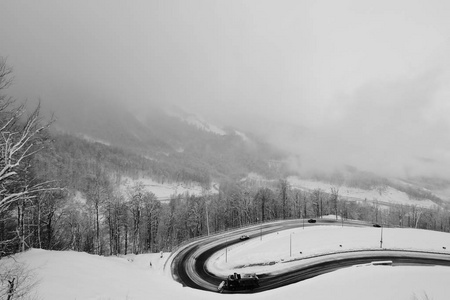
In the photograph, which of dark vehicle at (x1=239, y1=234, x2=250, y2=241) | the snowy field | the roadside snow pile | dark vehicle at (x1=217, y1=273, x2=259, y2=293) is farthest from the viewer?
dark vehicle at (x1=239, y1=234, x2=250, y2=241)

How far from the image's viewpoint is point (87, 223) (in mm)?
70875

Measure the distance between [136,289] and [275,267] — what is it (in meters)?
31.7

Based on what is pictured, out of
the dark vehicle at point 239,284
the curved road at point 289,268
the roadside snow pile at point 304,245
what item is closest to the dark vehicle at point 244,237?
the curved road at point 289,268

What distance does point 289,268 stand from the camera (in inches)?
1816

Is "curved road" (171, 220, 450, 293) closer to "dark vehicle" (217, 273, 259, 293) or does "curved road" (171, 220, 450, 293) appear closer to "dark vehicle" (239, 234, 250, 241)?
"dark vehicle" (239, 234, 250, 241)

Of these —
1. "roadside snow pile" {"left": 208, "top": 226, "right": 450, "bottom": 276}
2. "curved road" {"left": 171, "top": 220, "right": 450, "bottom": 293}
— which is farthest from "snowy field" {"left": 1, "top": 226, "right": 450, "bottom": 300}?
"roadside snow pile" {"left": 208, "top": 226, "right": 450, "bottom": 276}

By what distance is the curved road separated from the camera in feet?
137

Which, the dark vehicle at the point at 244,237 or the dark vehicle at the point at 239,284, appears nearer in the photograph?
the dark vehicle at the point at 239,284

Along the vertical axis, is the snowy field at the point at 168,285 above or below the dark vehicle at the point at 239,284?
above

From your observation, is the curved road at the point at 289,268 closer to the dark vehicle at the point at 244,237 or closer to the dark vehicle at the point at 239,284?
the dark vehicle at the point at 244,237

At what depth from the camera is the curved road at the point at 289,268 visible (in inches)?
1644

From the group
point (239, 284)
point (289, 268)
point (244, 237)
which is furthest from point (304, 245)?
point (239, 284)

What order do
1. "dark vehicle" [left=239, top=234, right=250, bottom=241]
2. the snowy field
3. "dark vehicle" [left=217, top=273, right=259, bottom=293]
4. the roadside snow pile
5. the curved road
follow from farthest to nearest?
"dark vehicle" [left=239, top=234, right=250, bottom=241], the roadside snow pile, the curved road, "dark vehicle" [left=217, top=273, right=259, bottom=293], the snowy field

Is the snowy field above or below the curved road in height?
above
